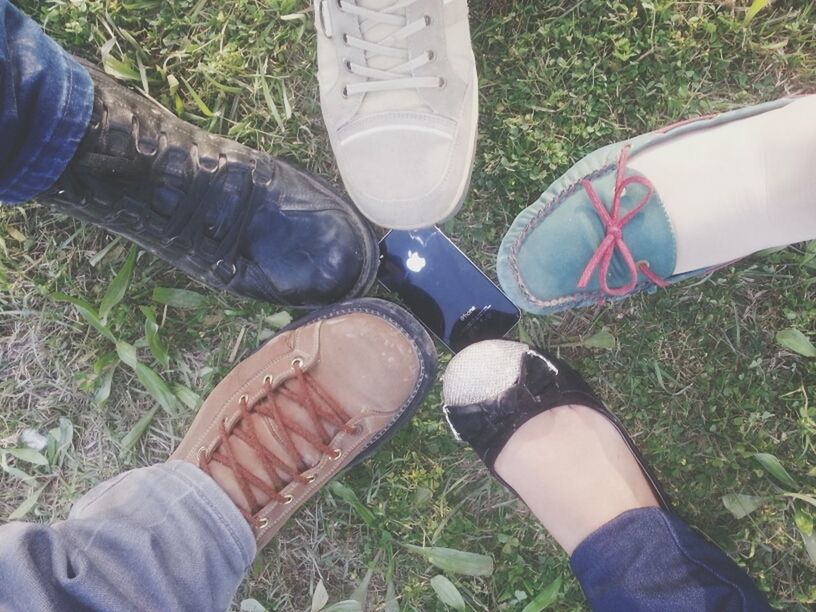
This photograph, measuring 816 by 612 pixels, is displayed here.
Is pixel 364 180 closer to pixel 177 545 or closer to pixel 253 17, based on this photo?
pixel 253 17

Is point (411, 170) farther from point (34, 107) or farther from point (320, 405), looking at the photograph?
point (34, 107)

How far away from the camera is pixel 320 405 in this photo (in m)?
1.43

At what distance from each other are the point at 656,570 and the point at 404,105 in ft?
3.01

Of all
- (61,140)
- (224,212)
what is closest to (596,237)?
(224,212)

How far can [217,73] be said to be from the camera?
146 cm

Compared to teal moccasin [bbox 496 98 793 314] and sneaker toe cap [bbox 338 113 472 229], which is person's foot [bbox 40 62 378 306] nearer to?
sneaker toe cap [bbox 338 113 472 229]

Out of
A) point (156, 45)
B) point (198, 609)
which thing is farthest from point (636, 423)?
point (156, 45)

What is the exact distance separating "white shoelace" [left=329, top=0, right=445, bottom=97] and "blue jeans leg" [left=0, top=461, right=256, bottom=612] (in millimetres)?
786

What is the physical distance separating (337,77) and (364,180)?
0.68 ft

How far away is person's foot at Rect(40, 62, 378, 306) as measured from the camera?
132 cm

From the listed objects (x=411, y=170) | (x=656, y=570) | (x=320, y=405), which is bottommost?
(x=656, y=570)

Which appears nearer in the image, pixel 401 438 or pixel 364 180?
pixel 364 180

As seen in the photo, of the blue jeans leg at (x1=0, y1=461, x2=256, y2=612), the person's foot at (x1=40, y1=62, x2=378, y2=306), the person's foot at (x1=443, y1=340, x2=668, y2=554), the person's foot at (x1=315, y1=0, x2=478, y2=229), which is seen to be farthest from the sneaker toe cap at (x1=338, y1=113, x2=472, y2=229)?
the blue jeans leg at (x1=0, y1=461, x2=256, y2=612)

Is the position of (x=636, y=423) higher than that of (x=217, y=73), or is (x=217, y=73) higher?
(x=217, y=73)
